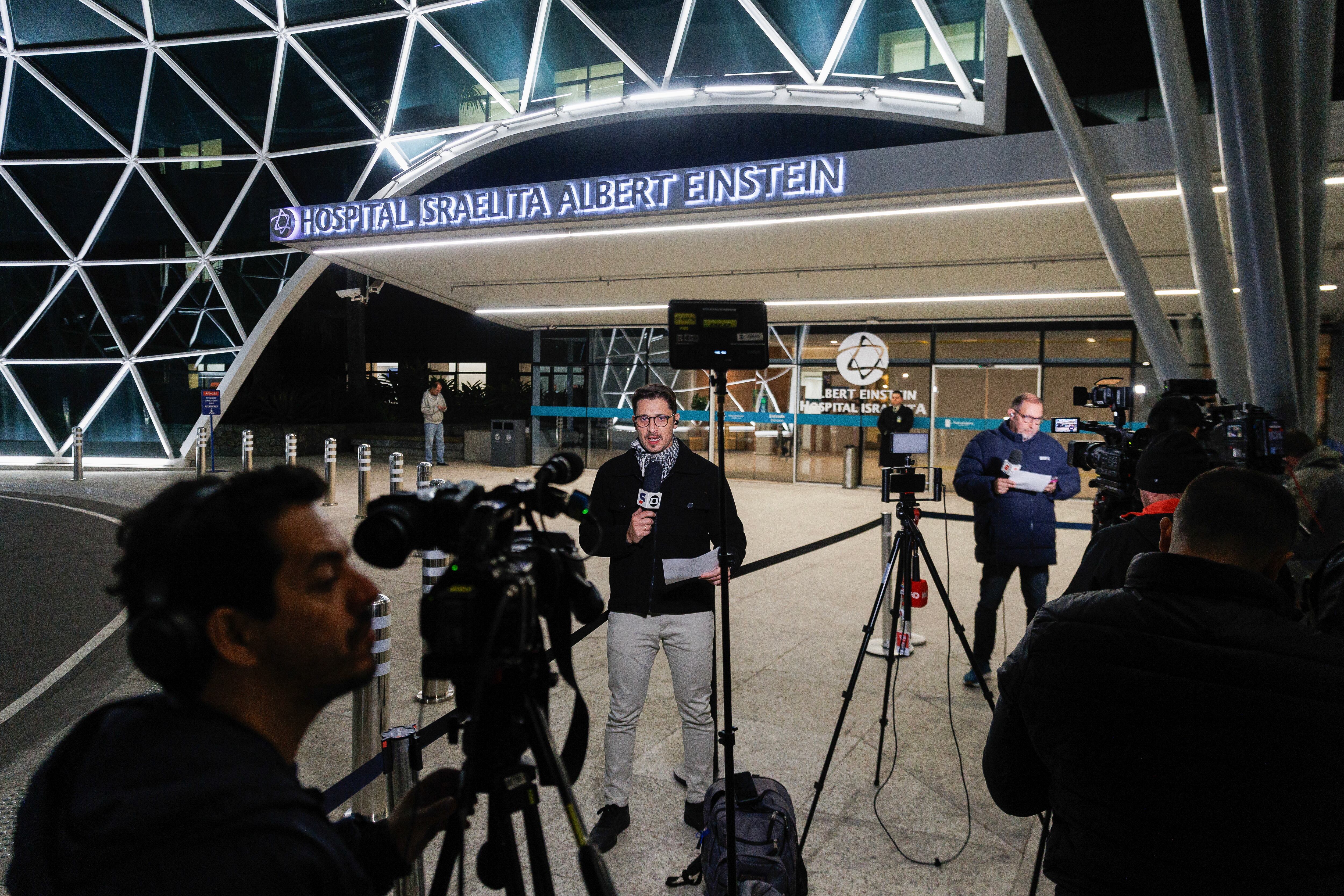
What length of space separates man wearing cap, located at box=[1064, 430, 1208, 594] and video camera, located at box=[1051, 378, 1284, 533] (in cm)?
14

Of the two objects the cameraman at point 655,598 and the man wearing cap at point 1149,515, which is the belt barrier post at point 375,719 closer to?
the cameraman at point 655,598

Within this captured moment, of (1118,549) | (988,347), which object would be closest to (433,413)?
Result: (988,347)

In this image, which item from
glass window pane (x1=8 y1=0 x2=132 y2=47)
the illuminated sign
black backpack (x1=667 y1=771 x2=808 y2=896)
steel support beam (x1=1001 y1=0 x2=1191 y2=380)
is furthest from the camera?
glass window pane (x1=8 y1=0 x2=132 y2=47)

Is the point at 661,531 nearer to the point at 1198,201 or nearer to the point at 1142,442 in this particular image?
the point at 1142,442

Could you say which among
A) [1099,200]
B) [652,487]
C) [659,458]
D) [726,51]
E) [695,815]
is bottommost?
[695,815]

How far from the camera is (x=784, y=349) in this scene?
17531mm

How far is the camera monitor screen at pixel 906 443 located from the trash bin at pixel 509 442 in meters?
15.3

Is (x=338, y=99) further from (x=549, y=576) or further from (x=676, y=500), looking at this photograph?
(x=549, y=576)

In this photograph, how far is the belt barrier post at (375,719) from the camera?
311 centimetres

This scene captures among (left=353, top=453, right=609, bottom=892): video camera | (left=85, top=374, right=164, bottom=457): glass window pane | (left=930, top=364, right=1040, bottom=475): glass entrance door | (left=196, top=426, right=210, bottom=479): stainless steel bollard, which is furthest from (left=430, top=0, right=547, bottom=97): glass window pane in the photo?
(left=353, top=453, right=609, bottom=892): video camera

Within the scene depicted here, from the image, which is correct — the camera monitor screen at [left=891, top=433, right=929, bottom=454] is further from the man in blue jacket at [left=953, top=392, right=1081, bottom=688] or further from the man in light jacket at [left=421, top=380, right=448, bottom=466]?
the man in light jacket at [left=421, top=380, right=448, bottom=466]

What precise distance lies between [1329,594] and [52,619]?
8.44m

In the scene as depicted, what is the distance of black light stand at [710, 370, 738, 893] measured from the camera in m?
2.67

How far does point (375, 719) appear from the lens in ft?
10.4
